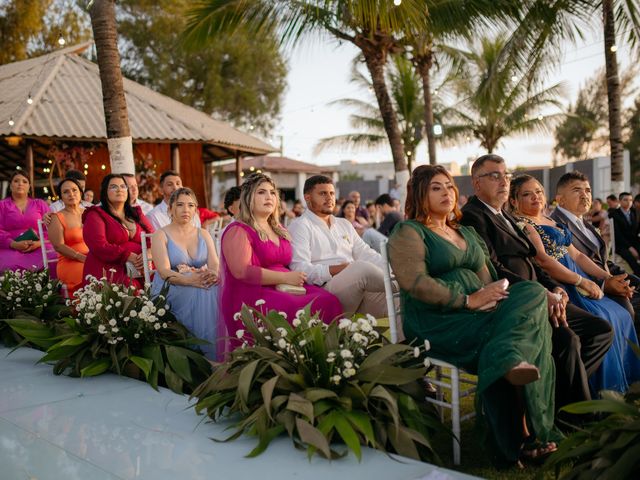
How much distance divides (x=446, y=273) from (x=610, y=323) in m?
1.41

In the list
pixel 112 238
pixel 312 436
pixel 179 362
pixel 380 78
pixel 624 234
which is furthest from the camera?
pixel 380 78

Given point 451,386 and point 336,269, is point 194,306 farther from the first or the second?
point 451,386

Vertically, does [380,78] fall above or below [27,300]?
above

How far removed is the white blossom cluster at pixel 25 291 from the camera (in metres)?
7.39

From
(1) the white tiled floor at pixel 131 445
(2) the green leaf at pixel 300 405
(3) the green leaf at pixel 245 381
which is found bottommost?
(1) the white tiled floor at pixel 131 445

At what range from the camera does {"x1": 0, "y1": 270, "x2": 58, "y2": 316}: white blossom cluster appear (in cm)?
739

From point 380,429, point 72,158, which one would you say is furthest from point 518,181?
point 72,158

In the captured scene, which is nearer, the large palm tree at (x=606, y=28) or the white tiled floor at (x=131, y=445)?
the white tiled floor at (x=131, y=445)

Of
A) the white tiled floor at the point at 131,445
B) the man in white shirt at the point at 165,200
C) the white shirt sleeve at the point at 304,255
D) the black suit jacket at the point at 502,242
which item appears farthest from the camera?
the man in white shirt at the point at 165,200

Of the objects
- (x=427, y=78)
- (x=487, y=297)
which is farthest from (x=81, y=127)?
(x=487, y=297)

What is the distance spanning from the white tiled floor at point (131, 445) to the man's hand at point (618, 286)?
2982 mm

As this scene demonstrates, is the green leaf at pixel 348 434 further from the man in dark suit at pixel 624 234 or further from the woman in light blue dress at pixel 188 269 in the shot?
the man in dark suit at pixel 624 234

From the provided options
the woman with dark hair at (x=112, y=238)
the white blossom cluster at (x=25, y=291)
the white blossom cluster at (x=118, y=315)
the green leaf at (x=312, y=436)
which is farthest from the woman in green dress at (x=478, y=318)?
the white blossom cluster at (x=25, y=291)

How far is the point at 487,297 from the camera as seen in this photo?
4.16 metres
